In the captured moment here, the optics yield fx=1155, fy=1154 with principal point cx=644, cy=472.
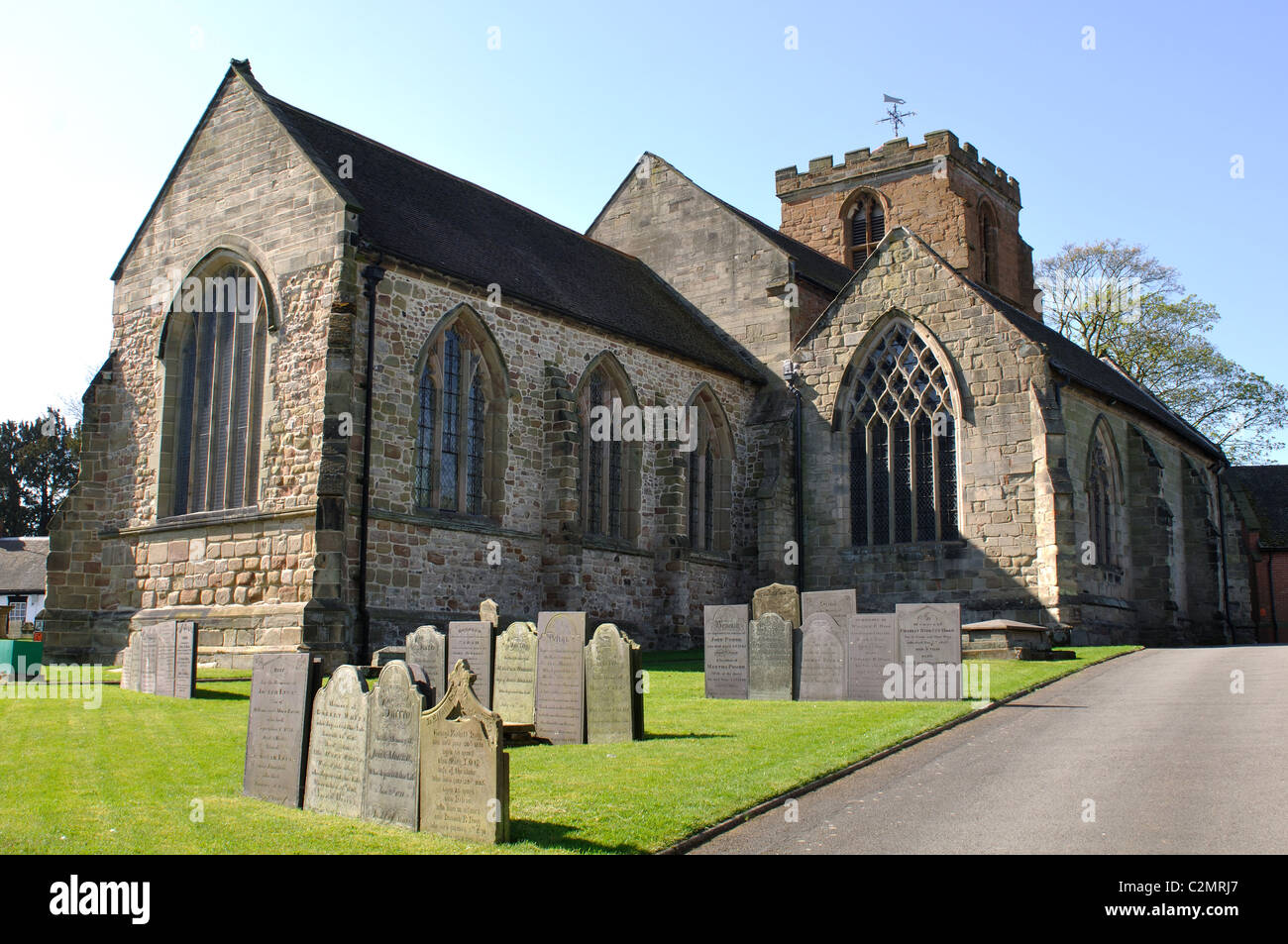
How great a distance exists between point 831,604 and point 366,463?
8.00 meters

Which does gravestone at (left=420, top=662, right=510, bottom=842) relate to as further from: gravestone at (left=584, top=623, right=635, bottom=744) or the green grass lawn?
gravestone at (left=584, top=623, right=635, bottom=744)

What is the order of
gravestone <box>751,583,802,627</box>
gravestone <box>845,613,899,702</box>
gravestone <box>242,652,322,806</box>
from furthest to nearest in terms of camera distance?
1. gravestone <box>751,583,802,627</box>
2. gravestone <box>845,613,899,702</box>
3. gravestone <box>242,652,322,806</box>

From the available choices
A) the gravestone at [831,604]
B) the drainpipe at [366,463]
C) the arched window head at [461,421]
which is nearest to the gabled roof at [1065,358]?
the arched window head at [461,421]

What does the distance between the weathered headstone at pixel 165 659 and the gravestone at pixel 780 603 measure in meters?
8.11

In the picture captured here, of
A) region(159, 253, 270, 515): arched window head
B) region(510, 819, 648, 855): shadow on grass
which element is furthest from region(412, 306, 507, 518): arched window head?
region(510, 819, 648, 855): shadow on grass

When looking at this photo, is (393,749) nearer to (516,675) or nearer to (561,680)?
(561,680)

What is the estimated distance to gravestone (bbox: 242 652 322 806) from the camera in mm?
9148

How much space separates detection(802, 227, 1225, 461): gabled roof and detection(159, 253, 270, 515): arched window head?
1348 centimetres

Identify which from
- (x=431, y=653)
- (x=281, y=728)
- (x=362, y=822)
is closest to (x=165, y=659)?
(x=431, y=653)

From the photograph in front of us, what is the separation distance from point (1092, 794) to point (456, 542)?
1371 centimetres

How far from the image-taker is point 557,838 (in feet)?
24.8
